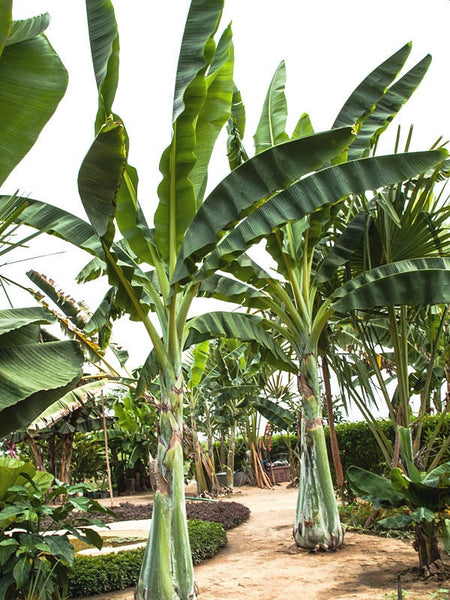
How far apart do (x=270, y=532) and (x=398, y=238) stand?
17.5 ft

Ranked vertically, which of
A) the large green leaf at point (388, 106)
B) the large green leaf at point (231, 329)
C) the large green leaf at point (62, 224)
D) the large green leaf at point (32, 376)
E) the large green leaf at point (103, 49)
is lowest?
the large green leaf at point (32, 376)

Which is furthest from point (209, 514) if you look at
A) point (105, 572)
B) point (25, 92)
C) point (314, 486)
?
point (25, 92)

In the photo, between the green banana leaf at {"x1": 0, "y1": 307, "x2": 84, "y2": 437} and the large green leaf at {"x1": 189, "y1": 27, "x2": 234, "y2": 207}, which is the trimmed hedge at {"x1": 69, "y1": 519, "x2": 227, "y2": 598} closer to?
the green banana leaf at {"x1": 0, "y1": 307, "x2": 84, "y2": 437}

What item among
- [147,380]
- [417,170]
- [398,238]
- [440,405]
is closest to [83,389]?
[147,380]

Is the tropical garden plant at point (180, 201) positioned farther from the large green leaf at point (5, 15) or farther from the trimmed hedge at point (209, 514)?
the trimmed hedge at point (209, 514)

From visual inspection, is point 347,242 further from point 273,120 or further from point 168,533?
point 168,533

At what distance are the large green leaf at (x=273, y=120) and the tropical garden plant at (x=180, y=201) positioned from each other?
76.5 inches

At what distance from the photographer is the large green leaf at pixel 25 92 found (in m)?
3.76

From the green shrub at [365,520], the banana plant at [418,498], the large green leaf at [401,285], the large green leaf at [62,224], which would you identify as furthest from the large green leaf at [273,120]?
the green shrub at [365,520]

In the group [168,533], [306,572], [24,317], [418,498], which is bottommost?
[306,572]

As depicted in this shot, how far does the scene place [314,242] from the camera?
7.39 meters

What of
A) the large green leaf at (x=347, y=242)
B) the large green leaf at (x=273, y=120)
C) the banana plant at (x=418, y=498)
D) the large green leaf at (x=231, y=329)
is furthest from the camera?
the large green leaf at (x=273, y=120)

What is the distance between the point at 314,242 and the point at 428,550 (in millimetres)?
4008

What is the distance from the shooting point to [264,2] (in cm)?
368
